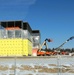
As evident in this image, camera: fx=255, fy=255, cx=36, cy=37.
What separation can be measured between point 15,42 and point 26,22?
1016 cm

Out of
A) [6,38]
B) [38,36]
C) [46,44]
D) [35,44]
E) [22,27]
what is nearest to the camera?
[6,38]

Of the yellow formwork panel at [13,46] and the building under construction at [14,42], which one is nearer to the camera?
the building under construction at [14,42]

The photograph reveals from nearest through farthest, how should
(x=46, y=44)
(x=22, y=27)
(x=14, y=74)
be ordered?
1. (x=14, y=74)
2. (x=22, y=27)
3. (x=46, y=44)

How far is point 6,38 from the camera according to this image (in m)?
75.8

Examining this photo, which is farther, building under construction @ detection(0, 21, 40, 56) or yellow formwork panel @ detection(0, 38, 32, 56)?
yellow formwork panel @ detection(0, 38, 32, 56)

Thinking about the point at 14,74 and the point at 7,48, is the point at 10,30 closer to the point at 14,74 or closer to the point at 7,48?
the point at 7,48

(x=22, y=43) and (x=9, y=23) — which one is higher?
(x=9, y=23)

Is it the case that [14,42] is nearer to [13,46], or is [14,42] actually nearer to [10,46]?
[13,46]

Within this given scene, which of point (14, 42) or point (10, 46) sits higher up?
point (14, 42)

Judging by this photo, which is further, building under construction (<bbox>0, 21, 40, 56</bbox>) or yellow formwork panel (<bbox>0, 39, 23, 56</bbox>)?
yellow formwork panel (<bbox>0, 39, 23, 56</bbox>)

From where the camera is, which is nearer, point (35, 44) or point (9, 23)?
point (9, 23)

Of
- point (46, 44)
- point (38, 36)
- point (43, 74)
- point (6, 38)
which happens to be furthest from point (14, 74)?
point (38, 36)

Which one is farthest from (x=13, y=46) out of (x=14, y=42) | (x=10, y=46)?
(x=14, y=42)

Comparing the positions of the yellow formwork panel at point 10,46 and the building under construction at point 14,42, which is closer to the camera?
the building under construction at point 14,42
